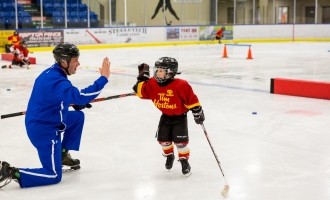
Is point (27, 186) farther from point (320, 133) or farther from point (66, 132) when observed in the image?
point (320, 133)

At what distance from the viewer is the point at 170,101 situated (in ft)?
12.5

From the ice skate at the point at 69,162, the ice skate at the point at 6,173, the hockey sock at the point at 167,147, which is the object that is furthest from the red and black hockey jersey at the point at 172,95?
the ice skate at the point at 6,173

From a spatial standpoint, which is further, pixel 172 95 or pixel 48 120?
pixel 172 95

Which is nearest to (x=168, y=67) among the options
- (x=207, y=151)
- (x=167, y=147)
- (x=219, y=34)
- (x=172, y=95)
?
(x=172, y=95)

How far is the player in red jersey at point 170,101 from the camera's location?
373 centimetres

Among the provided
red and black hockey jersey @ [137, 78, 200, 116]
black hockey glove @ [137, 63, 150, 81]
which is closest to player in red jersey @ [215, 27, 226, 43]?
black hockey glove @ [137, 63, 150, 81]

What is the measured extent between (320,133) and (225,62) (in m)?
9.53

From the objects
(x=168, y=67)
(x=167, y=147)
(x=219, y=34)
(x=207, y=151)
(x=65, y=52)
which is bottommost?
(x=207, y=151)

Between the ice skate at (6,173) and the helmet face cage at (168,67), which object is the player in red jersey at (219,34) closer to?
the helmet face cage at (168,67)

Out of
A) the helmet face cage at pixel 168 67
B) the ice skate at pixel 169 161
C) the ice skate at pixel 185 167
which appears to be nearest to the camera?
the helmet face cage at pixel 168 67

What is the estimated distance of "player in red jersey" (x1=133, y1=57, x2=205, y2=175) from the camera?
12.2 feet

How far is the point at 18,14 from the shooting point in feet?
71.1

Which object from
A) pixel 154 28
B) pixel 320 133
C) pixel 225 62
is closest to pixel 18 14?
pixel 154 28

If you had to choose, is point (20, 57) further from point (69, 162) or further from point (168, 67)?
point (168, 67)
